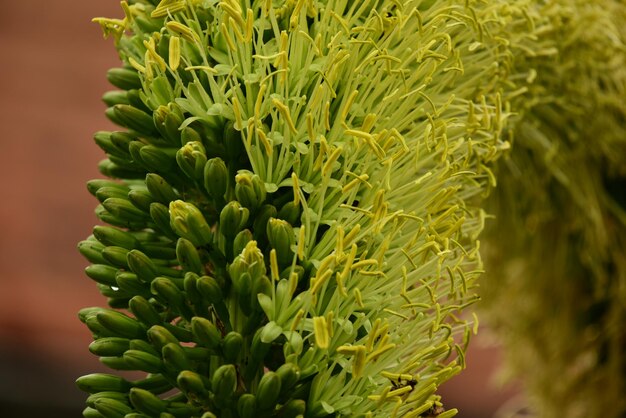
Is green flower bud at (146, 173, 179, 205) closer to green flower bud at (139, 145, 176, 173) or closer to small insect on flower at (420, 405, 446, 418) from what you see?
green flower bud at (139, 145, 176, 173)

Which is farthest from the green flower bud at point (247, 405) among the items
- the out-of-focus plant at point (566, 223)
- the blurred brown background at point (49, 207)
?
the blurred brown background at point (49, 207)

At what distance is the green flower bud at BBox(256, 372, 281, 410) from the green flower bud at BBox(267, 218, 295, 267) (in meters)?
0.05

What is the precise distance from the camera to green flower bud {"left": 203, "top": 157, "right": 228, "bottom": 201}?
444mm

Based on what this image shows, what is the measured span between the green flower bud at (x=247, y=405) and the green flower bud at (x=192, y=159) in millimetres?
102

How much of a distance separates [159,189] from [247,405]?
0.11 metres

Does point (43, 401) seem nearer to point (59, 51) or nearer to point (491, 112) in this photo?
point (59, 51)

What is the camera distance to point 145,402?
1.42 ft

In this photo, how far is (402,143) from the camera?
0.48 metres

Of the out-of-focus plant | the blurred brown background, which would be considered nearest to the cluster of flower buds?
the out-of-focus plant

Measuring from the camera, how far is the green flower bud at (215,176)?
444mm

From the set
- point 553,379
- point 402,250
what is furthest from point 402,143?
point 553,379

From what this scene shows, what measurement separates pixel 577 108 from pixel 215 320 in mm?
369

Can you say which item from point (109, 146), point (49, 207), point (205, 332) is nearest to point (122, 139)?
point (109, 146)

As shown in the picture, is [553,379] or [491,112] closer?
[491,112]
